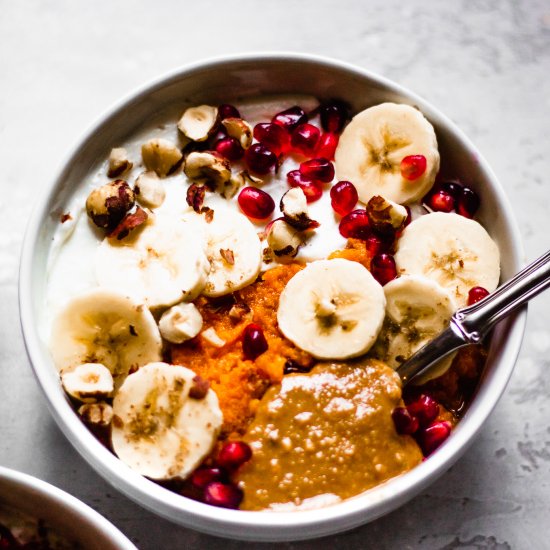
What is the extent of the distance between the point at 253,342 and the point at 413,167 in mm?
554

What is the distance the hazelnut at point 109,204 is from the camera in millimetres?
1816

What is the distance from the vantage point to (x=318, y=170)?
1.92 meters

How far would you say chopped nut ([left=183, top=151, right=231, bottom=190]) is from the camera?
6.19 feet

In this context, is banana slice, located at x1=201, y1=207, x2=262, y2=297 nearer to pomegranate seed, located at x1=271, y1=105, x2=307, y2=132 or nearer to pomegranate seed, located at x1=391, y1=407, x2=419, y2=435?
pomegranate seed, located at x1=271, y1=105, x2=307, y2=132

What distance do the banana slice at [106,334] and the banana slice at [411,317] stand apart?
0.49 meters

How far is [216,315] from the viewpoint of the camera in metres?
1.80

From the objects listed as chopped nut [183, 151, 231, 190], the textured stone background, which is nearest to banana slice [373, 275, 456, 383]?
the textured stone background

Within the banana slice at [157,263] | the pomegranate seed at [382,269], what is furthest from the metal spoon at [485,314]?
the banana slice at [157,263]

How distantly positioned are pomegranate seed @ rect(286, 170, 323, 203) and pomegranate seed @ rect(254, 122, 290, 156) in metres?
0.07

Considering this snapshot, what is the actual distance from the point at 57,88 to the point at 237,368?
100cm

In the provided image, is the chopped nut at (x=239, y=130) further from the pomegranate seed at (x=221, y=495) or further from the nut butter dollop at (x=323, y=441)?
the pomegranate seed at (x=221, y=495)

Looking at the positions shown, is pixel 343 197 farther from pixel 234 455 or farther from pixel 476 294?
pixel 234 455

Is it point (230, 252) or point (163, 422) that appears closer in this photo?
point (163, 422)

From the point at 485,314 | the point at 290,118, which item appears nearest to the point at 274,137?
the point at 290,118
